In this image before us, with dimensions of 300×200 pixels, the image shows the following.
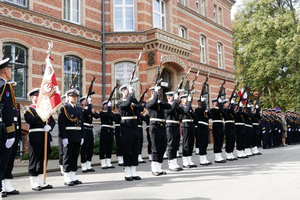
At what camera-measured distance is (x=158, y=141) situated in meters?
7.88

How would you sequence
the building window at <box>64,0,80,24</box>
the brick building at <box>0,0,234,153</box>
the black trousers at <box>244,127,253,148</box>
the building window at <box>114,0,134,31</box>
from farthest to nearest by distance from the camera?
the building window at <box>114,0,134,31</box> < the building window at <box>64,0,80,24</box> < the brick building at <box>0,0,234,153</box> < the black trousers at <box>244,127,253,148</box>

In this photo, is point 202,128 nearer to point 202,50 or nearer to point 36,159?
point 36,159

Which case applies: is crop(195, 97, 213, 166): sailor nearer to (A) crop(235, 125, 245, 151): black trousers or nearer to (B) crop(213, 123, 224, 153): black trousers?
(B) crop(213, 123, 224, 153): black trousers

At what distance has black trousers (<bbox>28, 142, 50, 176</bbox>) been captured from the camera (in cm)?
638

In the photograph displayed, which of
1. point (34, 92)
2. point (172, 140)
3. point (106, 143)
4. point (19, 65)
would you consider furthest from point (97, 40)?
point (34, 92)

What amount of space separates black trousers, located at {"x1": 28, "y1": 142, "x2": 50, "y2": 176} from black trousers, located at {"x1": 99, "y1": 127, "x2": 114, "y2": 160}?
3.54 meters

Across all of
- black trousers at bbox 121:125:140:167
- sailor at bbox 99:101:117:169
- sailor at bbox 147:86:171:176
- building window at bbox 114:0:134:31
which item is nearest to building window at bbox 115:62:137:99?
building window at bbox 114:0:134:31

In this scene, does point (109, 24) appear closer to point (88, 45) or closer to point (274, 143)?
point (88, 45)

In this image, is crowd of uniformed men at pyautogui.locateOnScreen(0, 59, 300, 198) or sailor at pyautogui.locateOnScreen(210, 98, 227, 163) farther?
sailor at pyautogui.locateOnScreen(210, 98, 227, 163)

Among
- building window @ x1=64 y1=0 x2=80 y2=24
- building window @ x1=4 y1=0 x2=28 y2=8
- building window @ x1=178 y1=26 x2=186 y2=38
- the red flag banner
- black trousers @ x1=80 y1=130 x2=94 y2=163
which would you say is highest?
building window @ x1=178 y1=26 x2=186 y2=38

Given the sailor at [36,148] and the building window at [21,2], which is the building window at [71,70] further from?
the sailor at [36,148]

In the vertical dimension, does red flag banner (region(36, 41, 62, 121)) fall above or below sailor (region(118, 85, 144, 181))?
above

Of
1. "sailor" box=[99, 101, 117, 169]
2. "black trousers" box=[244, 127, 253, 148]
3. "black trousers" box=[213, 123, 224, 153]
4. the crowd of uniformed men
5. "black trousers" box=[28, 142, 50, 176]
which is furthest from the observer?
"black trousers" box=[244, 127, 253, 148]

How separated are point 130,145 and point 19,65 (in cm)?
855
